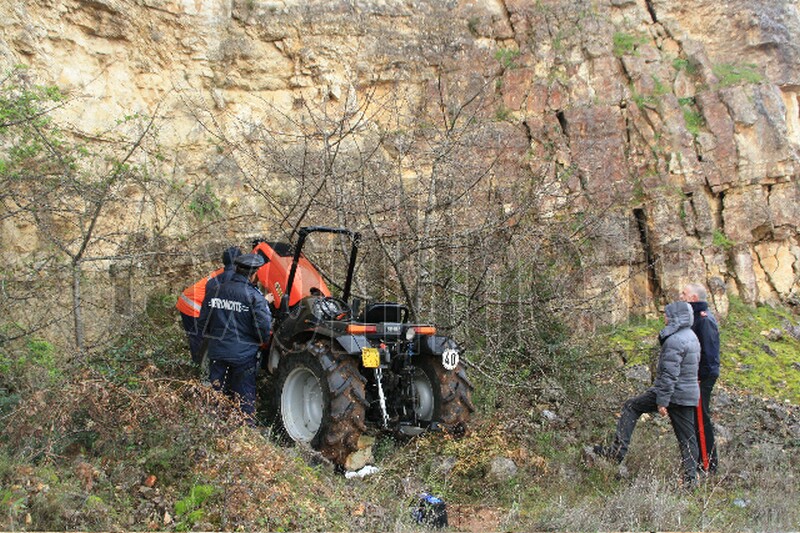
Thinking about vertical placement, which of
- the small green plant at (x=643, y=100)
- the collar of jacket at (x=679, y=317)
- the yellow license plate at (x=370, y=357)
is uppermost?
the small green plant at (x=643, y=100)

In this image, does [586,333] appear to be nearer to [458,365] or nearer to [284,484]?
[458,365]

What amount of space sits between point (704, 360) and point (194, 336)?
455cm

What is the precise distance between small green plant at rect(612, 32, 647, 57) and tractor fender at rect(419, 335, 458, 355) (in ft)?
26.8

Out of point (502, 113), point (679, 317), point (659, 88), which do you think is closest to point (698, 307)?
point (679, 317)

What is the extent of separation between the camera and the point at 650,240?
11.0m

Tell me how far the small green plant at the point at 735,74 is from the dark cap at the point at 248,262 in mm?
9638

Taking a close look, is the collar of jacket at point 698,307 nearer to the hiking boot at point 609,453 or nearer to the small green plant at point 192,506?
the hiking boot at point 609,453

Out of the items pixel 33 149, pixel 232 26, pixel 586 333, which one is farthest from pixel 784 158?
pixel 33 149

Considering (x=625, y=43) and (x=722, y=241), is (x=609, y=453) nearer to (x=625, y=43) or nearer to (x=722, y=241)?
(x=722, y=241)

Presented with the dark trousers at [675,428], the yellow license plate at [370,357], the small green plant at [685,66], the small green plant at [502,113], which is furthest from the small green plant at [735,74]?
the yellow license plate at [370,357]

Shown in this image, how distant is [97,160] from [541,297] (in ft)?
19.1

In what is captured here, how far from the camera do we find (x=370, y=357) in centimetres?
565

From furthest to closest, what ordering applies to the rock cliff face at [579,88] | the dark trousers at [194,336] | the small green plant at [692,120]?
the small green plant at [692,120], the rock cliff face at [579,88], the dark trousers at [194,336]

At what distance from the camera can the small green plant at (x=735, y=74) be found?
39.9 ft
